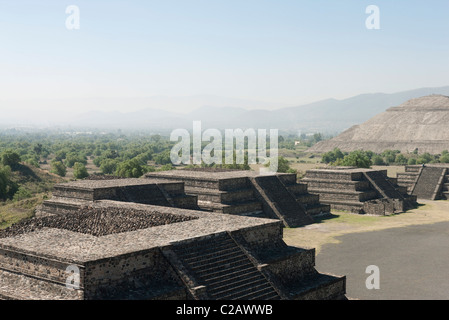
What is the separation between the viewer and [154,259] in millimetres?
19719

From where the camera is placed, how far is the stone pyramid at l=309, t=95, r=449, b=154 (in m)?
154

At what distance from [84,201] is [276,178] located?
790 inches

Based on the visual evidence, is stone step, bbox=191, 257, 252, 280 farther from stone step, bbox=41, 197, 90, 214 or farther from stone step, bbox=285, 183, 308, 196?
stone step, bbox=285, 183, 308, 196

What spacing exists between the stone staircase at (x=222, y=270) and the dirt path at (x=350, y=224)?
14.4 m

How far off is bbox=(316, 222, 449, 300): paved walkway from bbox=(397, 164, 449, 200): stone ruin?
22.0 m

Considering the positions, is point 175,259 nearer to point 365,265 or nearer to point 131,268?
point 131,268

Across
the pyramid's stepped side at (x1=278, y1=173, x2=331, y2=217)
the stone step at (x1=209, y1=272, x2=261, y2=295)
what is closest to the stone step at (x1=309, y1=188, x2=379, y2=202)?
the pyramid's stepped side at (x1=278, y1=173, x2=331, y2=217)

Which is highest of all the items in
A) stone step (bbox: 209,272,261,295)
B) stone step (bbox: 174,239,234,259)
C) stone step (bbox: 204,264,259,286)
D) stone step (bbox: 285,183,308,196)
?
stone step (bbox: 174,239,234,259)

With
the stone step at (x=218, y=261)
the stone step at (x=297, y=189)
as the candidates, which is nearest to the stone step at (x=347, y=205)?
the stone step at (x=297, y=189)

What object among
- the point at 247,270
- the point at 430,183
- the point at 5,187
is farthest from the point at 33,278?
the point at 430,183

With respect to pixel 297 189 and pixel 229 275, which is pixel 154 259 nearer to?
pixel 229 275

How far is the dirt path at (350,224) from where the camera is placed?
38312 mm

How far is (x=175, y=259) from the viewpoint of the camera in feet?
64.8

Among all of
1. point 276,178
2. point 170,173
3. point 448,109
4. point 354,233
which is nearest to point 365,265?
point 354,233
